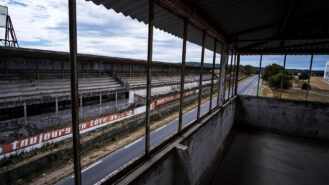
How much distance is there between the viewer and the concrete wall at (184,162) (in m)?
2.47

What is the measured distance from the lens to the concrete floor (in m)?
5.26

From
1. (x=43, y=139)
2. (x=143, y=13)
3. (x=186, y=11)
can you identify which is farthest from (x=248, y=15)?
(x=43, y=139)

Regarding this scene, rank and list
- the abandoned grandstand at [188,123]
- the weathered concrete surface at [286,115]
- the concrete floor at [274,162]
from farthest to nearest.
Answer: the weathered concrete surface at [286,115]
the concrete floor at [274,162]
the abandoned grandstand at [188,123]

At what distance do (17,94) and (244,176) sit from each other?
13.5m

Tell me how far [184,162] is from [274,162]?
5.24m

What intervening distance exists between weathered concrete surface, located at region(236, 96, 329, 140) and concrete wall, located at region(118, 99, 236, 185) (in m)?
5.30

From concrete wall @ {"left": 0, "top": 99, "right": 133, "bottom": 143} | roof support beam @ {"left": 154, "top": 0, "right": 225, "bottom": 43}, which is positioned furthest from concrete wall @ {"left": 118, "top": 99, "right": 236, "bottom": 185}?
concrete wall @ {"left": 0, "top": 99, "right": 133, "bottom": 143}

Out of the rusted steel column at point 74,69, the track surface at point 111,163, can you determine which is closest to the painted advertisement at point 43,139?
the track surface at point 111,163

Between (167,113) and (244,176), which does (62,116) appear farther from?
(244,176)

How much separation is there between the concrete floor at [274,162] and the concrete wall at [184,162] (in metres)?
0.83

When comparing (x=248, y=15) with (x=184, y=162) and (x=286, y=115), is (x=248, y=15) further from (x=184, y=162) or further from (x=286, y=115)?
(x=286, y=115)

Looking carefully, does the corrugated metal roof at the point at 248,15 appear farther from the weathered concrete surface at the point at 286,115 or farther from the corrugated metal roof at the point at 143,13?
the weathered concrete surface at the point at 286,115

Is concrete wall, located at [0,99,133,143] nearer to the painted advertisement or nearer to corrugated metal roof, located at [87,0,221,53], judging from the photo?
the painted advertisement

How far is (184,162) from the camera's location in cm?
312
